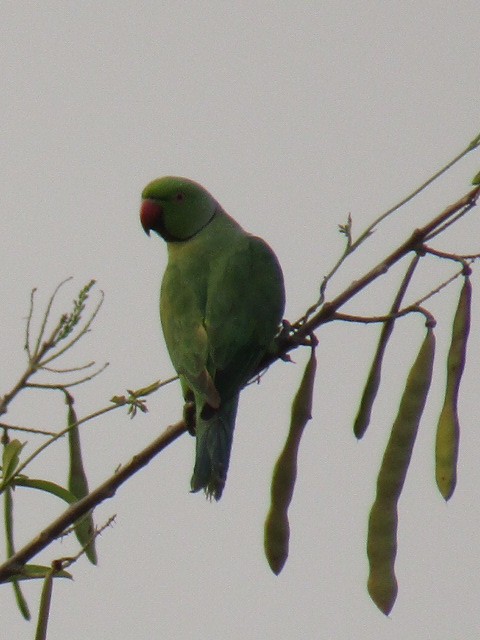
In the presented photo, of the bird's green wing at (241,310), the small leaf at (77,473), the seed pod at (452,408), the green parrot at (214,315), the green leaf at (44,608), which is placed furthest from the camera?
the bird's green wing at (241,310)

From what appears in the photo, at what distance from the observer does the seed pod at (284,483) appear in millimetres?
2215

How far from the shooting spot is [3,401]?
2000 millimetres

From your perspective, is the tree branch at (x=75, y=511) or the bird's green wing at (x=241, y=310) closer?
the tree branch at (x=75, y=511)

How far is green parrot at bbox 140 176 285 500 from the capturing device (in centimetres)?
316

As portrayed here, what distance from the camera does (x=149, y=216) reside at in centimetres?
445

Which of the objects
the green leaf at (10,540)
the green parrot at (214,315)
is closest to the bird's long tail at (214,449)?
the green parrot at (214,315)

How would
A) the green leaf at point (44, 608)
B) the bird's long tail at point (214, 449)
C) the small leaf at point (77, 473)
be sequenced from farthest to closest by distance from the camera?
the bird's long tail at point (214, 449) < the small leaf at point (77, 473) < the green leaf at point (44, 608)

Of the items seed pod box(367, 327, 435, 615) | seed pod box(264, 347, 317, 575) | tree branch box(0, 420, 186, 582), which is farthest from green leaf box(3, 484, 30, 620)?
seed pod box(367, 327, 435, 615)

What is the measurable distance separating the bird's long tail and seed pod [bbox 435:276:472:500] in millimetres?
1057

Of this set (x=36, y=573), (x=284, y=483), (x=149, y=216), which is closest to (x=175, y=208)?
(x=149, y=216)

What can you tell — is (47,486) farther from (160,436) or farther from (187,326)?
(187,326)

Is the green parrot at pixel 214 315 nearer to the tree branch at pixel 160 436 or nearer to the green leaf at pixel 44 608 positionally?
the tree branch at pixel 160 436

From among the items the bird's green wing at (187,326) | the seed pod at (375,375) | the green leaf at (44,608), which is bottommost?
the green leaf at (44,608)

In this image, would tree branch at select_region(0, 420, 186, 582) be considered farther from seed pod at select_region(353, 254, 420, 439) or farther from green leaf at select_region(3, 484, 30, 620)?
seed pod at select_region(353, 254, 420, 439)
